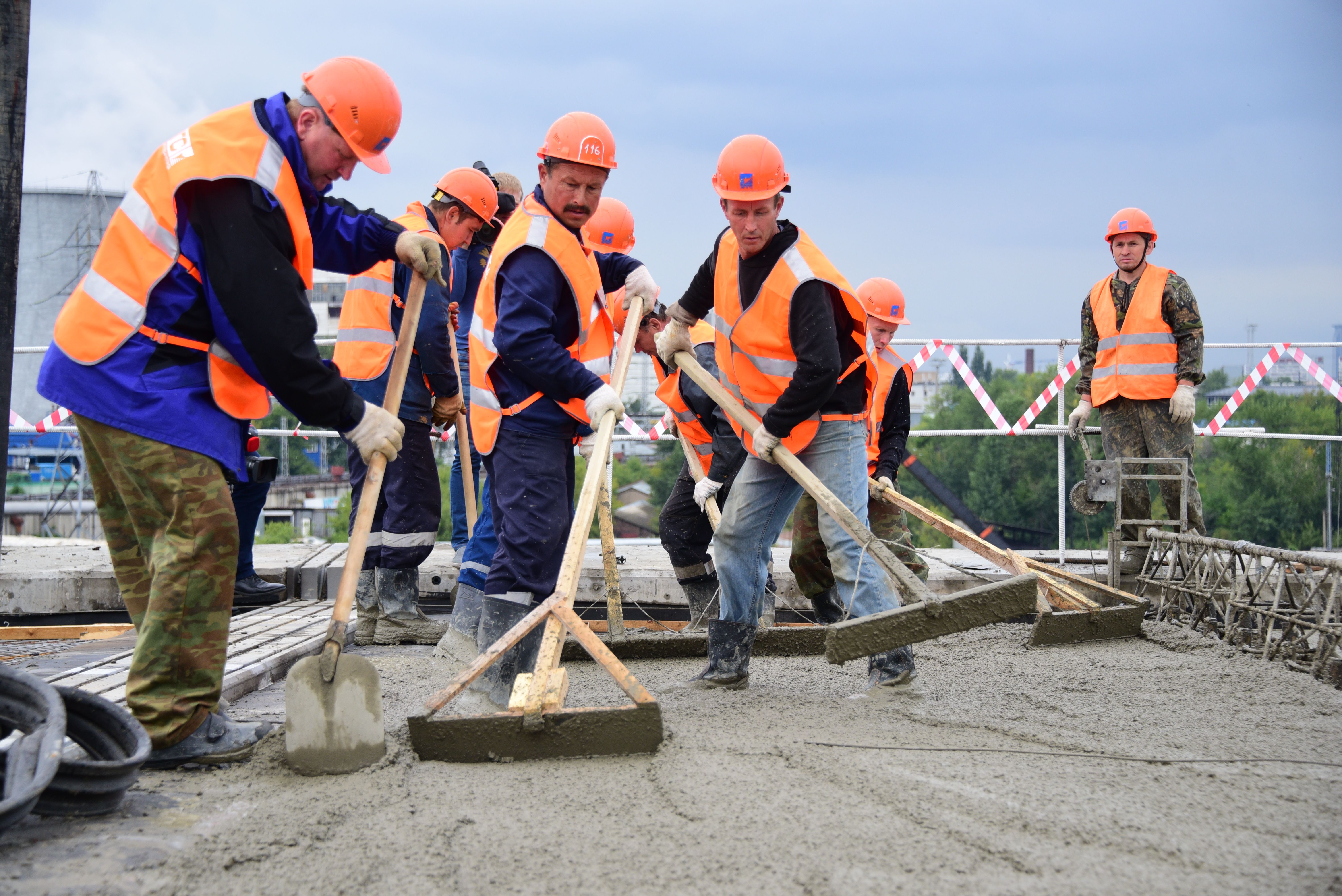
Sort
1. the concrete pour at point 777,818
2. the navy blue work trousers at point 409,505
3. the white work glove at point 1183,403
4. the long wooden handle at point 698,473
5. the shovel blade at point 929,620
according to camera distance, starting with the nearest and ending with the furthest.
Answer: the concrete pour at point 777,818
the shovel blade at point 929,620
the long wooden handle at point 698,473
the navy blue work trousers at point 409,505
the white work glove at point 1183,403

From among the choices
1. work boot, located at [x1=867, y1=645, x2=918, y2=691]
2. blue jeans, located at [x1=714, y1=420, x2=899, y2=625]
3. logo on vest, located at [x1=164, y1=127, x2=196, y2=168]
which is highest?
logo on vest, located at [x1=164, y1=127, x2=196, y2=168]

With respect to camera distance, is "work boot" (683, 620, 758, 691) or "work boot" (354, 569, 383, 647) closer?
"work boot" (683, 620, 758, 691)

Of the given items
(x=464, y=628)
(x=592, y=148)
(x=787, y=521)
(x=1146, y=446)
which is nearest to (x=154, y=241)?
(x=592, y=148)

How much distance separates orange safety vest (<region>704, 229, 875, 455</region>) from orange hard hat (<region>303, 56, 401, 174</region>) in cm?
143

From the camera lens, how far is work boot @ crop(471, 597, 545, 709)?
11.0 ft

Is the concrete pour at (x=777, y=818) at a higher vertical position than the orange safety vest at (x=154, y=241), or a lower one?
lower

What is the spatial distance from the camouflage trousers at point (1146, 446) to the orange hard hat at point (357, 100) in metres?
4.82

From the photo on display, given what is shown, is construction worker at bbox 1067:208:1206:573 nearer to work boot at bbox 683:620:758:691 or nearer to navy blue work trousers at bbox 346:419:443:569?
work boot at bbox 683:620:758:691

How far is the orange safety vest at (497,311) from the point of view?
344cm

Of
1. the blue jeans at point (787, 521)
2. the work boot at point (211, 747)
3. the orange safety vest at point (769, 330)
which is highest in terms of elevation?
the orange safety vest at point (769, 330)

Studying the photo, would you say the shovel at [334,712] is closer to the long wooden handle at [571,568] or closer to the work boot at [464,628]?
the long wooden handle at [571,568]

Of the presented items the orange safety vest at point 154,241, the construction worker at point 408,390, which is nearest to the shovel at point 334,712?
the orange safety vest at point 154,241

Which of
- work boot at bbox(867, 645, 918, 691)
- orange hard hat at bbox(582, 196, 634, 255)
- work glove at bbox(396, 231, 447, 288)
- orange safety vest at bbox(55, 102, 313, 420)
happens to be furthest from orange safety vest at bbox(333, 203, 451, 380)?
work boot at bbox(867, 645, 918, 691)

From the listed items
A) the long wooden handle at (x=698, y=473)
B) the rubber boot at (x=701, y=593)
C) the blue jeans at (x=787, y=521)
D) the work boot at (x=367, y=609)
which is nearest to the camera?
the blue jeans at (x=787, y=521)
